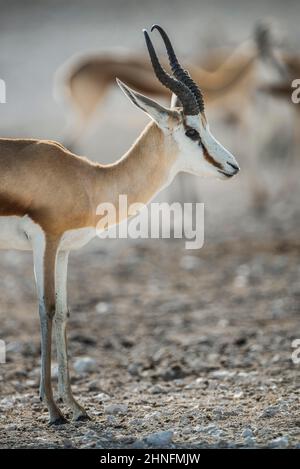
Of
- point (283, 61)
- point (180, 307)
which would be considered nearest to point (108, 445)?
point (180, 307)

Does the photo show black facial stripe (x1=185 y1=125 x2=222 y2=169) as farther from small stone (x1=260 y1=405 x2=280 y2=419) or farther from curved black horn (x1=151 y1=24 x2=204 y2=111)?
small stone (x1=260 y1=405 x2=280 y2=419)

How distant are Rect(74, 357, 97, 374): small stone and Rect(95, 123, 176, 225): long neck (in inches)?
64.0

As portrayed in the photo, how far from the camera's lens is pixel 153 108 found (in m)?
6.30

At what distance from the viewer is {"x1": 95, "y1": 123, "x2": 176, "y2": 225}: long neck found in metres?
6.41

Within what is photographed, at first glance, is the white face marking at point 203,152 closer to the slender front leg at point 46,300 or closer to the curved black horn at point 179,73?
the curved black horn at point 179,73

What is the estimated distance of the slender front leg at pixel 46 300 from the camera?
5.99m

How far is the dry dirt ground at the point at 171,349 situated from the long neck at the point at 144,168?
4.12 feet

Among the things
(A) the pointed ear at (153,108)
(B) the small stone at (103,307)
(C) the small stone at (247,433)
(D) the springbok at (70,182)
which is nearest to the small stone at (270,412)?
(C) the small stone at (247,433)

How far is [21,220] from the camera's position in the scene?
6023 millimetres

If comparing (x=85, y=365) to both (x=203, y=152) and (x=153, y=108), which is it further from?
(x=153, y=108)

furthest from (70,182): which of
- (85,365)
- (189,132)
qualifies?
(85,365)

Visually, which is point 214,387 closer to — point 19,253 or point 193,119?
point 193,119

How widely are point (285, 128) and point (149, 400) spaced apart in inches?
438

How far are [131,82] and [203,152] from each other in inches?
345
